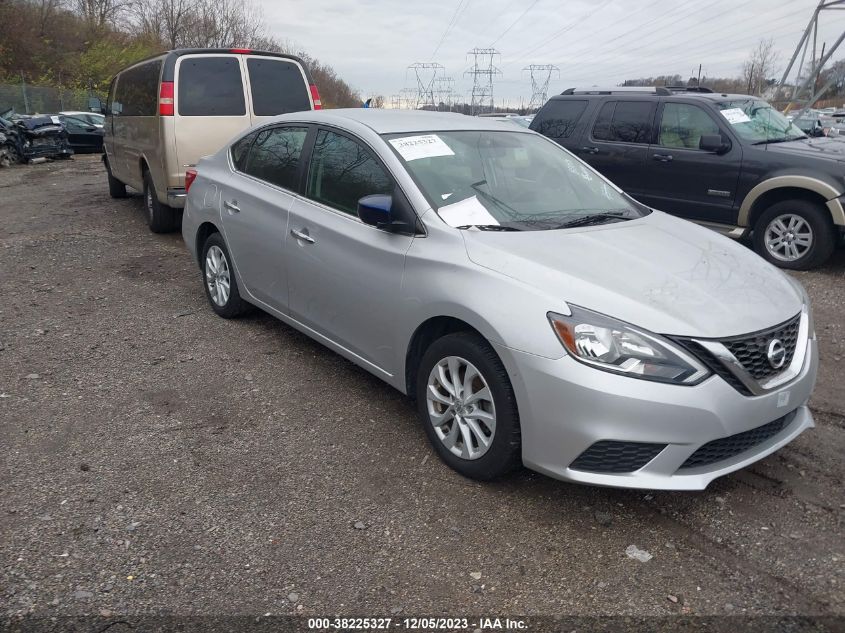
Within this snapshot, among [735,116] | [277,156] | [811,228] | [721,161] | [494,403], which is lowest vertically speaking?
[494,403]

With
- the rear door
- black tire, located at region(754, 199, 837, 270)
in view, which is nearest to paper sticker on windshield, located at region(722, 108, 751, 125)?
the rear door

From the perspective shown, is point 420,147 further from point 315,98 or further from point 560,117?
point 560,117

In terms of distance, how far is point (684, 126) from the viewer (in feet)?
26.1

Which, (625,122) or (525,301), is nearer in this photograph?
(525,301)

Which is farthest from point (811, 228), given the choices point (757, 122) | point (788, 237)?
point (757, 122)

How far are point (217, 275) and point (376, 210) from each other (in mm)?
2444

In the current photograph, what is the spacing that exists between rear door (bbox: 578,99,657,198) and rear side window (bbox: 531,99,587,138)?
31 centimetres

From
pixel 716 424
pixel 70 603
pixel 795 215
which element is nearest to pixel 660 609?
pixel 716 424

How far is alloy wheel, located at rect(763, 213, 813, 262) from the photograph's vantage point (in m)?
7.05

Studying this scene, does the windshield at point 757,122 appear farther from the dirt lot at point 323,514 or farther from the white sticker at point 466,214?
the white sticker at point 466,214

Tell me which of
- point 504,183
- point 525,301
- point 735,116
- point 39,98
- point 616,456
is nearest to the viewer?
point 616,456

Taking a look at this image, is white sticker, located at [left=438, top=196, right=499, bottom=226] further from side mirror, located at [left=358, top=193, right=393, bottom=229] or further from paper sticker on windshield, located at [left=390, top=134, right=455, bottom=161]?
paper sticker on windshield, located at [left=390, top=134, right=455, bottom=161]

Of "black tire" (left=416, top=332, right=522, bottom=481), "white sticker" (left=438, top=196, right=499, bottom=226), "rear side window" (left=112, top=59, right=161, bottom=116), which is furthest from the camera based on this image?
"rear side window" (left=112, top=59, right=161, bottom=116)

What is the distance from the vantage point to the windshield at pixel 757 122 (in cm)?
764
